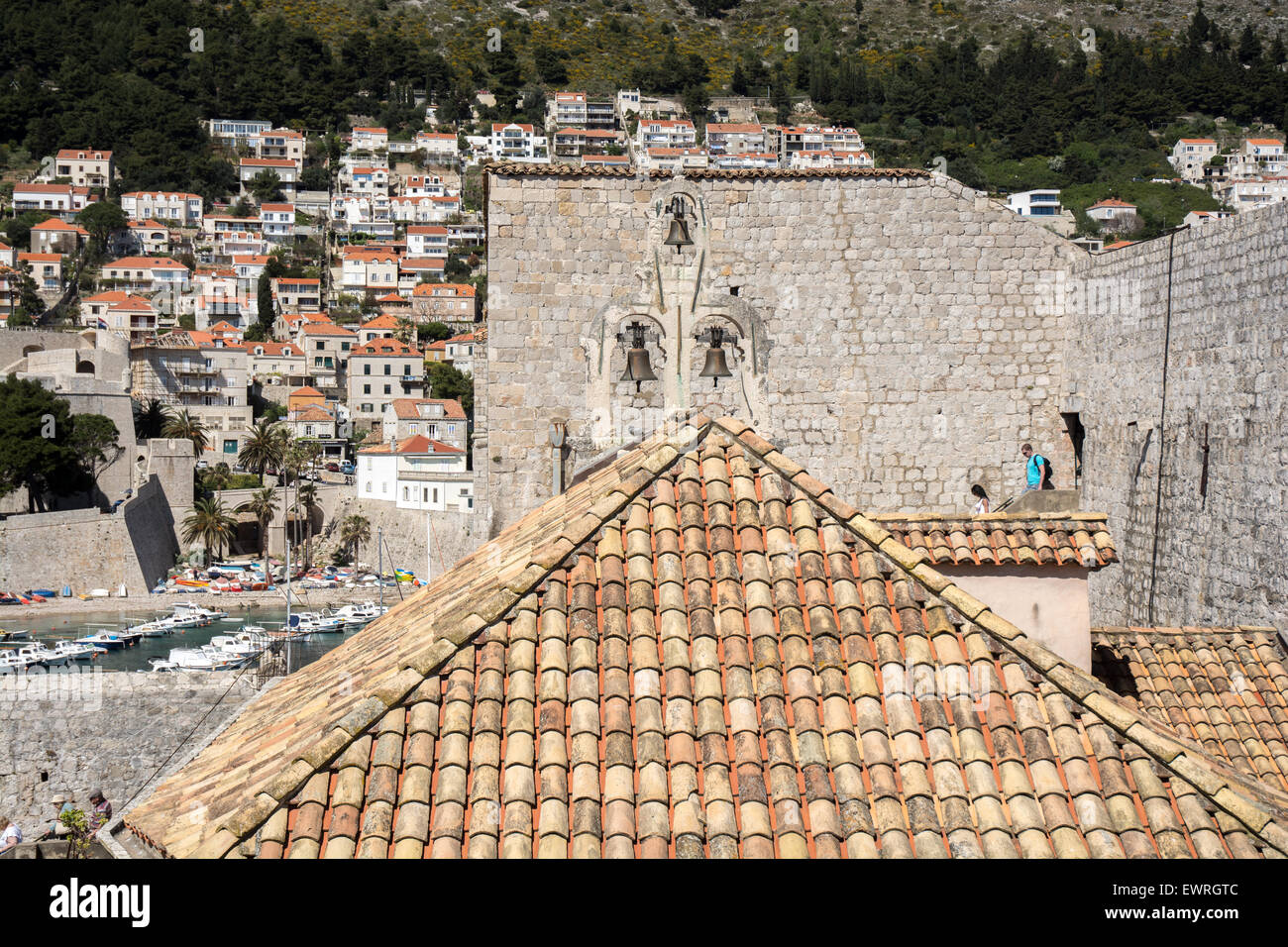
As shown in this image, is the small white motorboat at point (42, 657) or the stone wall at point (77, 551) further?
the stone wall at point (77, 551)

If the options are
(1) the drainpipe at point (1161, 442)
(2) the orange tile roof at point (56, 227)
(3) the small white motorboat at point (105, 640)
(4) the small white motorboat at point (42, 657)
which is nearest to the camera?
(1) the drainpipe at point (1161, 442)

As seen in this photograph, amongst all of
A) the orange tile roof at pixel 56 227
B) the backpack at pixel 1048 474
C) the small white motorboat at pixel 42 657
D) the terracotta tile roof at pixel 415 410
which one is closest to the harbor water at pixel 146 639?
the small white motorboat at pixel 42 657

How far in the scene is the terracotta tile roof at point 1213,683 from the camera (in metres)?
8.16

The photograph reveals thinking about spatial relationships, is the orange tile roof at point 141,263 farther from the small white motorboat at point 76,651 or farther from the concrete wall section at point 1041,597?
the concrete wall section at point 1041,597

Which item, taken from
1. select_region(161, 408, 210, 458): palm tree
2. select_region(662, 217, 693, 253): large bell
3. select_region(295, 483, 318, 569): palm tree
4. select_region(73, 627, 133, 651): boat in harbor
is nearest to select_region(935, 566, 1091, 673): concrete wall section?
select_region(662, 217, 693, 253): large bell

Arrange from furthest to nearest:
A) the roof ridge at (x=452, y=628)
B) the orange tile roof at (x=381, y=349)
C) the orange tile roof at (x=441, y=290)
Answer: the orange tile roof at (x=441, y=290)
the orange tile roof at (x=381, y=349)
the roof ridge at (x=452, y=628)

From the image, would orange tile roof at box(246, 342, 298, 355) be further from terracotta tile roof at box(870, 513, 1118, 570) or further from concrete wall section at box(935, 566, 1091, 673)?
concrete wall section at box(935, 566, 1091, 673)

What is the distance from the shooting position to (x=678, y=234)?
38.0 ft

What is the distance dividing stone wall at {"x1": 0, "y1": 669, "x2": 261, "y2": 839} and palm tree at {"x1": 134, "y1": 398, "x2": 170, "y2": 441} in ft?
162

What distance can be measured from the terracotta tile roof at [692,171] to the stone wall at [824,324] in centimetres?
5

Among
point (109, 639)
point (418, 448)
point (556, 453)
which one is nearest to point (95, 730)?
point (556, 453)

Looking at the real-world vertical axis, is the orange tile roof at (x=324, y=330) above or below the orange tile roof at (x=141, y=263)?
below

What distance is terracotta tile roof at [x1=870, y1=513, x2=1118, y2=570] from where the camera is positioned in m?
7.14
